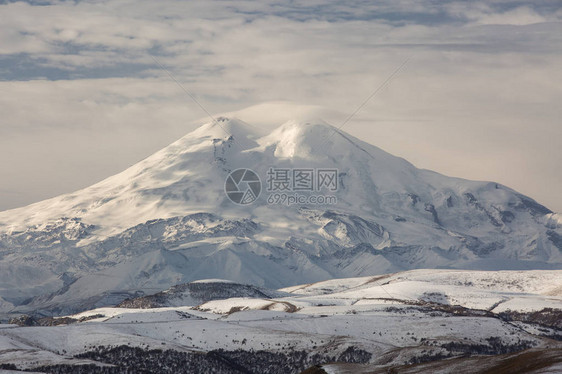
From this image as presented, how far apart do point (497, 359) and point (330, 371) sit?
29499 mm

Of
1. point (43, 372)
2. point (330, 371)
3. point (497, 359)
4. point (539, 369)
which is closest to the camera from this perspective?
point (539, 369)

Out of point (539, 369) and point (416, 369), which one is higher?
point (539, 369)

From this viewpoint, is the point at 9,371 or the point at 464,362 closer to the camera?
the point at 464,362

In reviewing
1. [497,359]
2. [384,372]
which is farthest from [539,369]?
[384,372]

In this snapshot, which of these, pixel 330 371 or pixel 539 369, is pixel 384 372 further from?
pixel 539 369

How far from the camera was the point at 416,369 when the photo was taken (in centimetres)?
17062

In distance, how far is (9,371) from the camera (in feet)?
624

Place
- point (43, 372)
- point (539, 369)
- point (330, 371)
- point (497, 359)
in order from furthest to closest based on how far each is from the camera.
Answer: point (43, 372) → point (330, 371) → point (497, 359) → point (539, 369)

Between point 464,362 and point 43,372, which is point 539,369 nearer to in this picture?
point 464,362

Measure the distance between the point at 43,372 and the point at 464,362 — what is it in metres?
81.7

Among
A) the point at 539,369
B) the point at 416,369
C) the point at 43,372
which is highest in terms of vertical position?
the point at 539,369

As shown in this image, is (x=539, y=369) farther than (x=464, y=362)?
No

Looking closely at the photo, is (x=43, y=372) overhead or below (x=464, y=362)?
below

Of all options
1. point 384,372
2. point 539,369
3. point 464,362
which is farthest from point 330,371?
point 539,369
